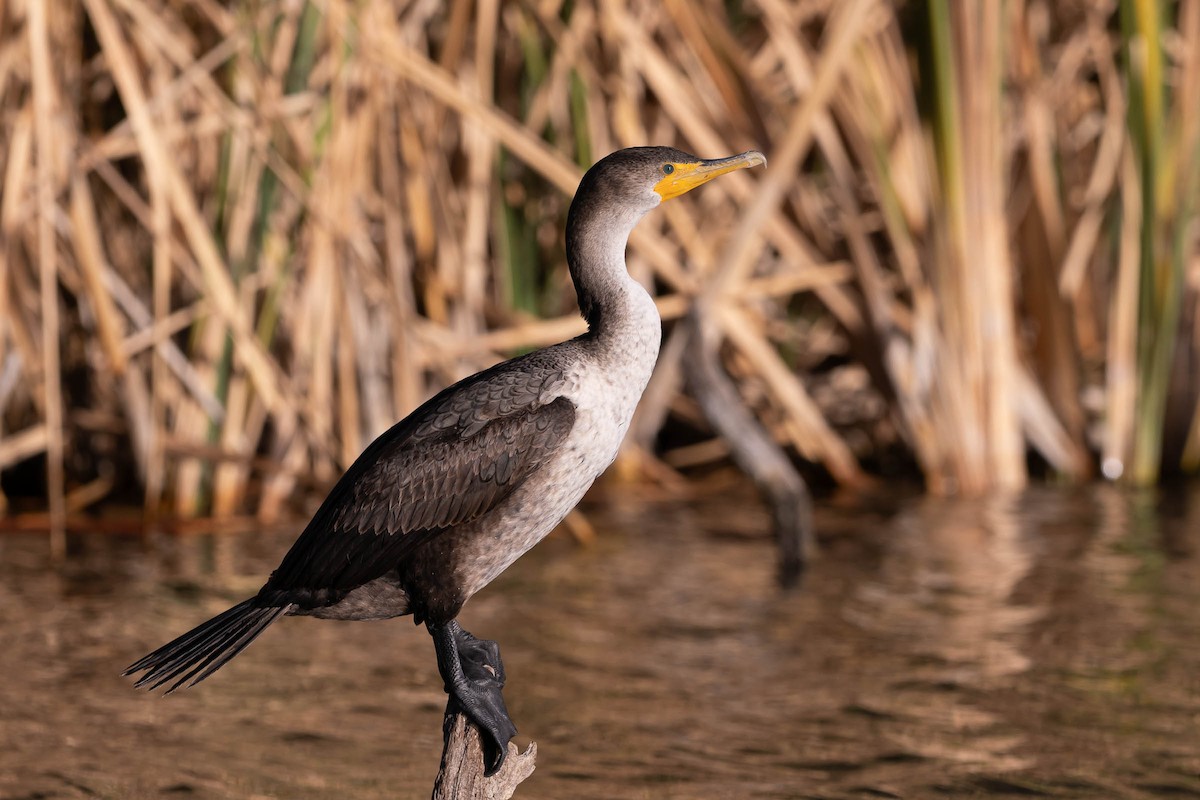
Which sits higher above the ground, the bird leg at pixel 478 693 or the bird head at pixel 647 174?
the bird head at pixel 647 174

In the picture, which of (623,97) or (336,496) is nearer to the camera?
(336,496)

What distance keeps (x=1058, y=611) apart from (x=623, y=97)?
9.92 ft

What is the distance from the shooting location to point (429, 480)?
3520 millimetres

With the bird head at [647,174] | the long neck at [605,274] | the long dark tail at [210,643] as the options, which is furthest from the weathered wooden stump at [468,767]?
the bird head at [647,174]

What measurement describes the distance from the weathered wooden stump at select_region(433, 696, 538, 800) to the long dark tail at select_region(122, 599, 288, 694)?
44 centimetres

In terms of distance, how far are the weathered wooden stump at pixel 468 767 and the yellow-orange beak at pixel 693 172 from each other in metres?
1.16

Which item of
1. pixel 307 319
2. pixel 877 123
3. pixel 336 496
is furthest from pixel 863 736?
pixel 877 123

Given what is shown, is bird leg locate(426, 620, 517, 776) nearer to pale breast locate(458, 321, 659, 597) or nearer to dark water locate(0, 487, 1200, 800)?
pale breast locate(458, 321, 659, 597)

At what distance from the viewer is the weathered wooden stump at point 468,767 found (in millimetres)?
3480

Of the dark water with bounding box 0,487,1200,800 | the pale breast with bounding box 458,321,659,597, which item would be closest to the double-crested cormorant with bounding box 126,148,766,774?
the pale breast with bounding box 458,321,659,597

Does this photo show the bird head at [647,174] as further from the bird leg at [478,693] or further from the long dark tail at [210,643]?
the long dark tail at [210,643]

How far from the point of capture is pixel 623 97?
779 centimetres

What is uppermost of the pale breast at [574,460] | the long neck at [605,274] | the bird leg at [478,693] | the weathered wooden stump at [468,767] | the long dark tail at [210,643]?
the long neck at [605,274]

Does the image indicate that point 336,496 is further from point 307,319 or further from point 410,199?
point 410,199
